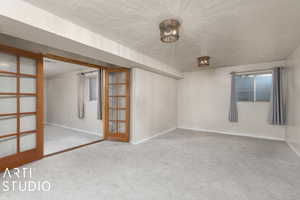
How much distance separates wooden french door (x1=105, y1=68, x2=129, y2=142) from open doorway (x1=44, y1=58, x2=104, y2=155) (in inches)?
16.9

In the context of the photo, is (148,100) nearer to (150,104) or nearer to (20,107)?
(150,104)

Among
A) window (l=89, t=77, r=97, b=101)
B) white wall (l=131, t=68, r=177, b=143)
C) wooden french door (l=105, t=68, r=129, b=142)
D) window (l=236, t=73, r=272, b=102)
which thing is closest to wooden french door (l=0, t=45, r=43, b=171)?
wooden french door (l=105, t=68, r=129, b=142)

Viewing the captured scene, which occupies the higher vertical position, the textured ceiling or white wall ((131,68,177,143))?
the textured ceiling

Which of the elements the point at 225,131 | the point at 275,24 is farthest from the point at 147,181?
the point at 225,131

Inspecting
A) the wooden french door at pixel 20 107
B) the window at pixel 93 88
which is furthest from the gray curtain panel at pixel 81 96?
the wooden french door at pixel 20 107

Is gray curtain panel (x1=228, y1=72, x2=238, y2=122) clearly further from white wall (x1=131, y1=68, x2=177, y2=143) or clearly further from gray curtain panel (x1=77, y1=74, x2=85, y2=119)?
gray curtain panel (x1=77, y1=74, x2=85, y2=119)

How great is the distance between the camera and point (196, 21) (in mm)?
1822

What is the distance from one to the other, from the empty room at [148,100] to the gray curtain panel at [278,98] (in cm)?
3

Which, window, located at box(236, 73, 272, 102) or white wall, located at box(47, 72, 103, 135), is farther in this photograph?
white wall, located at box(47, 72, 103, 135)

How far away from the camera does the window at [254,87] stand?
4.01 m

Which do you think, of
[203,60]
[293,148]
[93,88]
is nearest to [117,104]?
[93,88]

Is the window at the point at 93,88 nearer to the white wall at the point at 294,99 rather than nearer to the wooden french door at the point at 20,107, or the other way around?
the wooden french door at the point at 20,107

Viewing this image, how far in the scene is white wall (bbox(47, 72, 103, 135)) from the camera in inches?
178

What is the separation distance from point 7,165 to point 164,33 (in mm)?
3131
